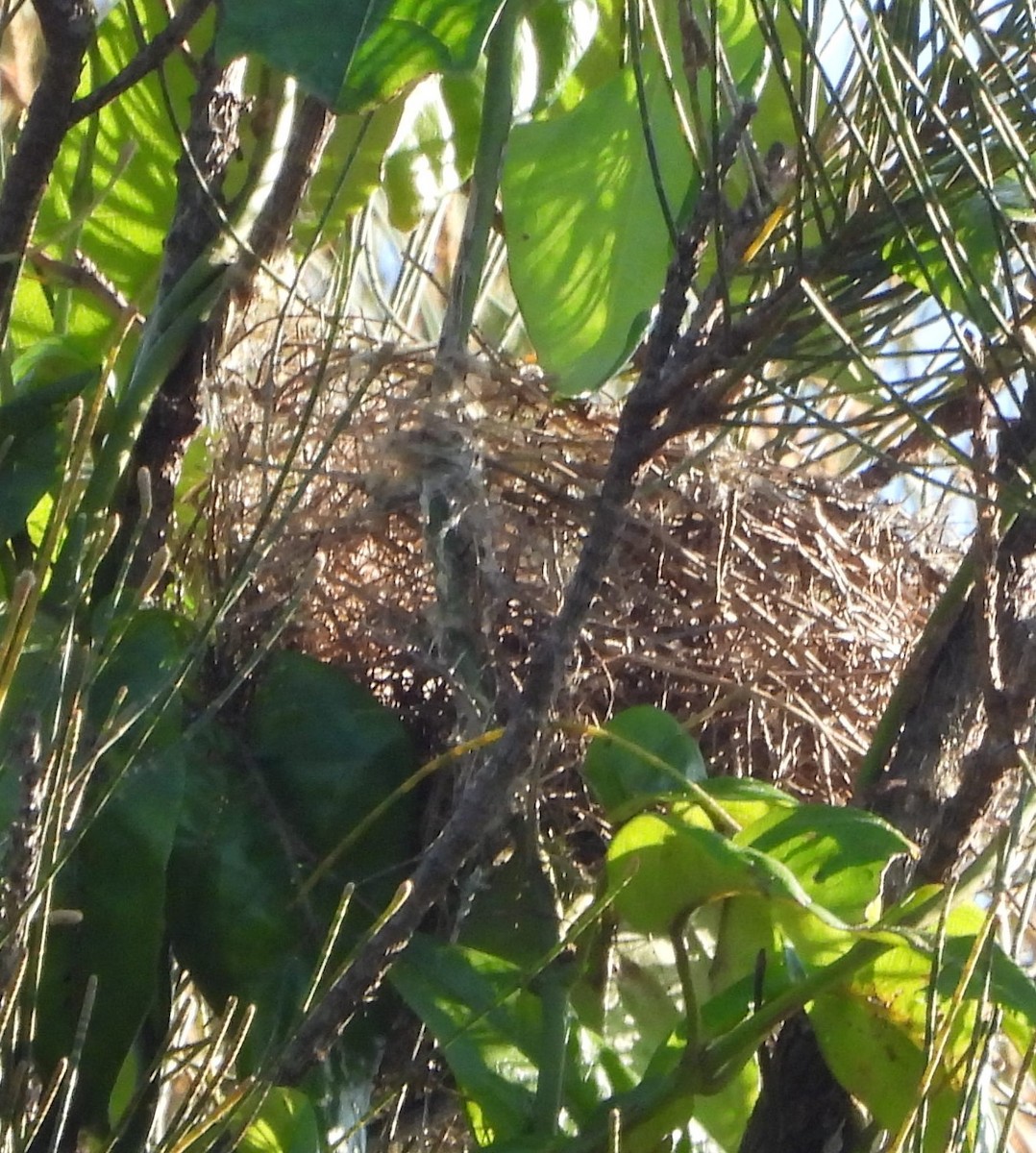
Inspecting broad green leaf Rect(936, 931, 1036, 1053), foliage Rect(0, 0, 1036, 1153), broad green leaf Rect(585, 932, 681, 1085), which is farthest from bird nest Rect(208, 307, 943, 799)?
broad green leaf Rect(936, 931, 1036, 1053)

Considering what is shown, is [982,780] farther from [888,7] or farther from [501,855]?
[888,7]

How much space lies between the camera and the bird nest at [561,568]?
99cm

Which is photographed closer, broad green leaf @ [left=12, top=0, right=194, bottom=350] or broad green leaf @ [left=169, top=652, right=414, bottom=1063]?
broad green leaf @ [left=169, top=652, right=414, bottom=1063]

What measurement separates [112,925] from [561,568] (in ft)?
1.24

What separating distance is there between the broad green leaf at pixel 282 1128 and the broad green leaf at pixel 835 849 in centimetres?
25

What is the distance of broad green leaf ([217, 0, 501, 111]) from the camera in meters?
0.65

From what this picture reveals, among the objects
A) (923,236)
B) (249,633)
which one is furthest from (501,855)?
(923,236)

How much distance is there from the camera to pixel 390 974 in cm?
82

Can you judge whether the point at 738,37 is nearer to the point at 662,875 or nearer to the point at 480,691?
the point at 480,691

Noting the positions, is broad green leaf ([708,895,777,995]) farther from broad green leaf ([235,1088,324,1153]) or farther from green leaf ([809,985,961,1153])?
broad green leaf ([235,1088,324,1153])

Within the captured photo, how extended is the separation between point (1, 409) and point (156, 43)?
276 millimetres

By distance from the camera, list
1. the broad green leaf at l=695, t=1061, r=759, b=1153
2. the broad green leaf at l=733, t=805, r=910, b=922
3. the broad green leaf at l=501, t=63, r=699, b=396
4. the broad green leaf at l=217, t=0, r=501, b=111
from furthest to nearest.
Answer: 1. the broad green leaf at l=501, t=63, r=699, b=396
2. the broad green leaf at l=695, t=1061, r=759, b=1153
3. the broad green leaf at l=733, t=805, r=910, b=922
4. the broad green leaf at l=217, t=0, r=501, b=111

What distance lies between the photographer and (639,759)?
839 mm

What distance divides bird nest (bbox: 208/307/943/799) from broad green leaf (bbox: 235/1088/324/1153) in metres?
0.27
